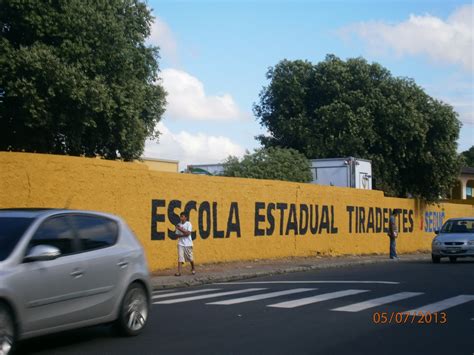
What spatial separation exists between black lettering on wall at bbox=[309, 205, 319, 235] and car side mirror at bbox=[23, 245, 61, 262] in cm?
2126

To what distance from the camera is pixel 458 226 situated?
28812 mm

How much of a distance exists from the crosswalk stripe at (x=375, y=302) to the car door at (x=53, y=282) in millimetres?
5168

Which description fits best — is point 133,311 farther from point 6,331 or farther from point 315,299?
point 315,299

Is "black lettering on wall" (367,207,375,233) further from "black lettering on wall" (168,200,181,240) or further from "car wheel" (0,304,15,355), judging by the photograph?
"car wheel" (0,304,15,355)

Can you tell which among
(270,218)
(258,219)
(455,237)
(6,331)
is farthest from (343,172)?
(6,331)

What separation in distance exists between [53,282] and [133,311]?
1.78 m

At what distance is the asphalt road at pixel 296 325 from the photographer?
877cm

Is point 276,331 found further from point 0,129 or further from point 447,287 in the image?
point 0,129

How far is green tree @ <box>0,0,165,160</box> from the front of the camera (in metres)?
22.9

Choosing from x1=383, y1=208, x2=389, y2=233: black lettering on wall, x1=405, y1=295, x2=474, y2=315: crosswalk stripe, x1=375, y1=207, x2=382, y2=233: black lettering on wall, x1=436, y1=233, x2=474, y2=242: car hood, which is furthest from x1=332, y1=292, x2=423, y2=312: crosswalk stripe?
x1=383, y1=208, x2=389, y2=233: black lettering on wall

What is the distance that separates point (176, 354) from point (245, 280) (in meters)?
11.7

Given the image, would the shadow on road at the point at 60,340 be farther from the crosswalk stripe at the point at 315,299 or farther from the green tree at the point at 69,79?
the green tree at the point at 69,79
